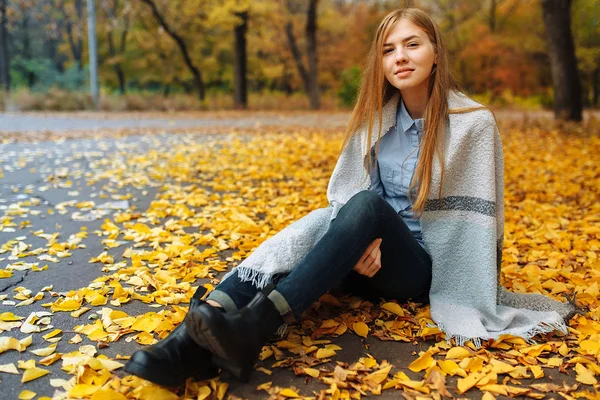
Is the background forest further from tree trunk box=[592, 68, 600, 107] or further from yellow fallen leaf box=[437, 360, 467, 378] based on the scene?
yellow fallen leaf box=[437, 360, 467, 378]

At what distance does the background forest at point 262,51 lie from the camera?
A: 18625 millimetres

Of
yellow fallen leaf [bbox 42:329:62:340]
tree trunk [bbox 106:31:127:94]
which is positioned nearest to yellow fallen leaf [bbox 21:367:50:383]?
yellow fallen leaf [bbox 42:329:62:340]

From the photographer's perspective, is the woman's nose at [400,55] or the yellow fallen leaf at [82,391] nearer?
the yellow fallen leaf at [82,391]

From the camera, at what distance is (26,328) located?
217 cm

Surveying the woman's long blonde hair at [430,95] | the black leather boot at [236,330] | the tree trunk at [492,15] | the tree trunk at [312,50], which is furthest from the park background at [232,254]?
the tree trunk at [492,15]

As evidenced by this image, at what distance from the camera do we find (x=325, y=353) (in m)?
2.01

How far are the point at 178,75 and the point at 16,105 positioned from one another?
42.6 feet

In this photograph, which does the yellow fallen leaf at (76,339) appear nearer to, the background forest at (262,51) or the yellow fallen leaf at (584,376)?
the yellow fallen leaf at (584,376)

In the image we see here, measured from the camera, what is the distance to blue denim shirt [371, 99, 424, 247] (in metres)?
2.35

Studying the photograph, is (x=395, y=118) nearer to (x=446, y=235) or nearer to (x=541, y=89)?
(x=446, y=235)

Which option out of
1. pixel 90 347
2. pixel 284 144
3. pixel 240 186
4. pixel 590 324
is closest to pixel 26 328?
pixel 90 347

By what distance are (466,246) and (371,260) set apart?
43cm

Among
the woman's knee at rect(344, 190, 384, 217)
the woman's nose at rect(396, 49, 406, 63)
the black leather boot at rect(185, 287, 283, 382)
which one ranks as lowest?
the black leather boot at rect(185, 287, 283, 382)

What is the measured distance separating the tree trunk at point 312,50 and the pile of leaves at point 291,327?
13272 mm
